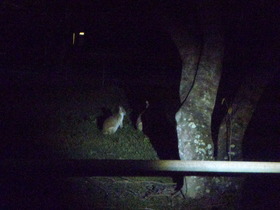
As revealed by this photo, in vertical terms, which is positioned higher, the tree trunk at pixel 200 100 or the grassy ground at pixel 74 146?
the tree trunk at pixel 200 100

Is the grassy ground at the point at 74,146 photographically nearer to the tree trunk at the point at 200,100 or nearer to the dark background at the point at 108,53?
the tree trunk at the point at 200,100

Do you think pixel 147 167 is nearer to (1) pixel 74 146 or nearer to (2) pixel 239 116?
(2) pixel 239 116

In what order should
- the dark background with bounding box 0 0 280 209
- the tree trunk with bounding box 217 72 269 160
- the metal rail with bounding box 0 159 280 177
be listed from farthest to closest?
the dark background with bounding box 0 0 280 209 < the tree trunk with bounding box 217 72 269 160 < the metal rail with bounding box 0 159 280 177

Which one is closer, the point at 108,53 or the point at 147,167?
the point at 147,167

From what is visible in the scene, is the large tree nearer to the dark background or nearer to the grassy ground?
the grassy ground

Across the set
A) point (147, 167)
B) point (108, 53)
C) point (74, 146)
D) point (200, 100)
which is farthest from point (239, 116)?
point (108, 53)

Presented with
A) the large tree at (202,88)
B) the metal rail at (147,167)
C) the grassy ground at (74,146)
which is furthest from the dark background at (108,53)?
the metal rail at (147,167)

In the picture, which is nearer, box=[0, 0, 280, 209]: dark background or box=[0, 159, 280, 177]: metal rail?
box=[0, 159, 280, 177]: metal rail

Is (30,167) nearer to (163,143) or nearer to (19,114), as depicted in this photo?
(163,143)

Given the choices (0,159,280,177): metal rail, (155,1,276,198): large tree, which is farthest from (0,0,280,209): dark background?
(0,159,280,177): metal rail

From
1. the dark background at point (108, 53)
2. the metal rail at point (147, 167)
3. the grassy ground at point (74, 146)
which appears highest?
the dark background at point (108, 53)

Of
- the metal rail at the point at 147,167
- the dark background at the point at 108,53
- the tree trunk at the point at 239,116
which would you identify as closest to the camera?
the metal rail at the point at 147,167

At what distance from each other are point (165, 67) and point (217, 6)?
14485 millimetres

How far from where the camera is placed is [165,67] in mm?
20547
